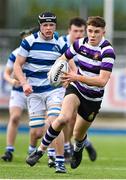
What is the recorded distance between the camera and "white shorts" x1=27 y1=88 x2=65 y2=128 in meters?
13.7

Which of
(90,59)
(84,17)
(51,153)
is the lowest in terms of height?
(84,17)

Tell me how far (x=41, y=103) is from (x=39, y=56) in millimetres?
708

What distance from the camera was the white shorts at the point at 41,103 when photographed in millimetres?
13672

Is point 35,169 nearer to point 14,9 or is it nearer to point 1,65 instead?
point 1,65

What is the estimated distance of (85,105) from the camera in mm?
12922

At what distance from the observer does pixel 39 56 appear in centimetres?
1379

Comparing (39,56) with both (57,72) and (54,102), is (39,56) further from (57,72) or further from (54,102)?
(57,72)

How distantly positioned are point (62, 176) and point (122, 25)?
18647 mm

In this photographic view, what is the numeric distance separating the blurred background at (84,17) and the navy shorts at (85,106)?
1217 cm

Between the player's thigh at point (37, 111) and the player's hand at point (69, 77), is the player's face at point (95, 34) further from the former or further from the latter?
the player's thigh at point (37, 111)

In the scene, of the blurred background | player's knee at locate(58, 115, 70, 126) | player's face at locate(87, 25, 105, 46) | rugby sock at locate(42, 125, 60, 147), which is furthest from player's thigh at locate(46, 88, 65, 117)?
the blurred background

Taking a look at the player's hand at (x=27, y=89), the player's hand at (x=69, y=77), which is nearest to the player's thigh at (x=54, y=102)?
the player's hand at (x=27, y=89)

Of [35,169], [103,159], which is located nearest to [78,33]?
[103,159]

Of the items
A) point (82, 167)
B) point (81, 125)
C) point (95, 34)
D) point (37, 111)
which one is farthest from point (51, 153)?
point (95, 34)
